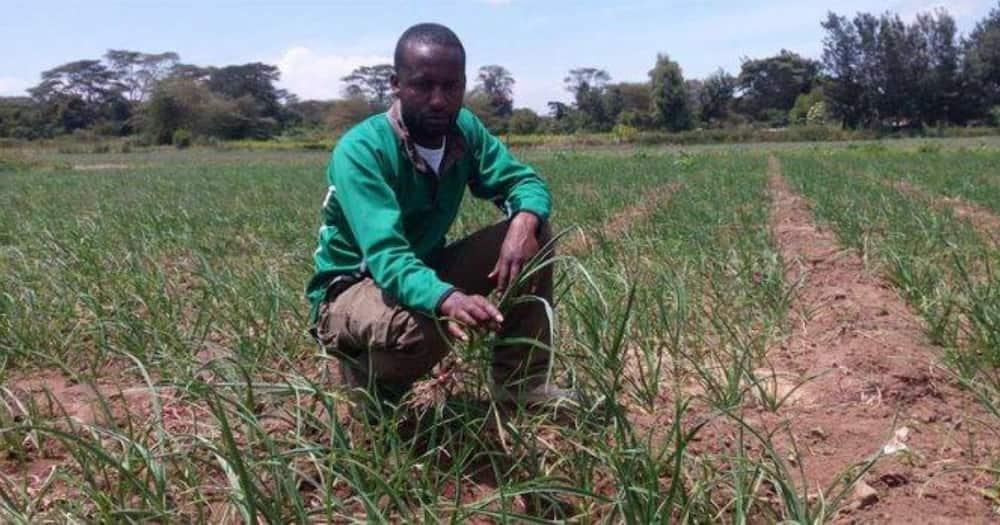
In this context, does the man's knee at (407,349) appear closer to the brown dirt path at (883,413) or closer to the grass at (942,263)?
the brown dirt path at (883,413)

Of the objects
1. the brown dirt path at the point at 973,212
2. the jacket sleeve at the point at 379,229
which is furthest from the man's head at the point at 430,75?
the brown dirt path at the point at 973,212

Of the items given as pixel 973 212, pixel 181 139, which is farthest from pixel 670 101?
pixel 973 212

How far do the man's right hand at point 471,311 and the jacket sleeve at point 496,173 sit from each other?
0.67 m

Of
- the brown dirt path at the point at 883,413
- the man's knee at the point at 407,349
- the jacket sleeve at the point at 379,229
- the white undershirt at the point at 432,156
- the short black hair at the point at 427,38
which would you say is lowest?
the brown dirt path at the point at 883,413

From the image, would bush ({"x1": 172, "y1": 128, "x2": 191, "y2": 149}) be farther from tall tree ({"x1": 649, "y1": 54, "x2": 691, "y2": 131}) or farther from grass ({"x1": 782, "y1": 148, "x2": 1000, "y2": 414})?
grass ({"x1": 782, "y1": 148, "x2": 1000, "y2": 414})

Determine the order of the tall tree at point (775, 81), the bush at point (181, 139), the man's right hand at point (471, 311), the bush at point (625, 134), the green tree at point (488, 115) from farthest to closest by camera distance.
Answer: the tall tree at point (775, 81) < the green tree at point (488, 115) < the bush at point (181, 139) < the bush at point (625, 134) < the man's right hand at point (471, 311)

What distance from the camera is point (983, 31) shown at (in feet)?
171

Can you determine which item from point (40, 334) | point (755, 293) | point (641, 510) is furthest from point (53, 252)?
point (641, 510)

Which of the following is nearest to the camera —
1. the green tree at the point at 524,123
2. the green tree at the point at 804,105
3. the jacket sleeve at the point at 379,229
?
the jacket sleeve at the point at 379,229

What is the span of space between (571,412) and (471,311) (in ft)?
1.69

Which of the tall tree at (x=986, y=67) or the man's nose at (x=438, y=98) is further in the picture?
the tall tree at (x=986, y=67)

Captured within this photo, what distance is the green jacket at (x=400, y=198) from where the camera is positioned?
6.56ft

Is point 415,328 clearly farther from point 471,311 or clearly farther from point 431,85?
point 431,85

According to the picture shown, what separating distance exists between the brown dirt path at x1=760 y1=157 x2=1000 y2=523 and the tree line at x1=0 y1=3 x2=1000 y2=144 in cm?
3539
